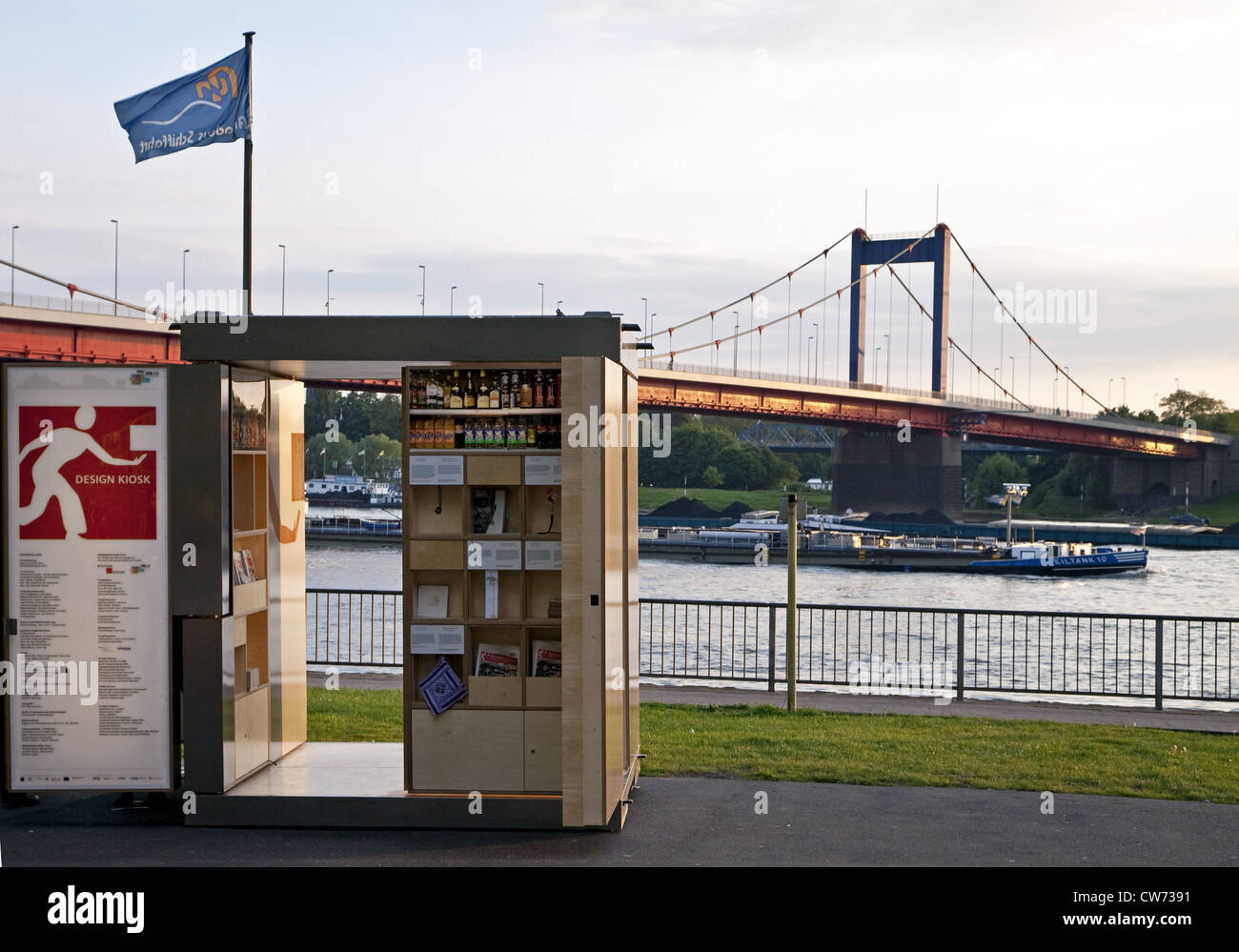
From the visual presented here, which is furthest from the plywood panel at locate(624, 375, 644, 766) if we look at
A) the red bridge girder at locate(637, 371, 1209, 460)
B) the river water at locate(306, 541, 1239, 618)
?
the red bridge girder at locate(637, 371, 1209, 460)

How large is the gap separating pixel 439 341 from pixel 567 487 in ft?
3.69

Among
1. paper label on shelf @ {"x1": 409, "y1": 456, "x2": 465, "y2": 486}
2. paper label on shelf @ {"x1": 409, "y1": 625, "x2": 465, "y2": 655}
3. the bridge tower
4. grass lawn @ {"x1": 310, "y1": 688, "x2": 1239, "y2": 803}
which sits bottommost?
grass lawn @ {"x1": 310, "y1": 688, "x2": 1239, "y2": 803}

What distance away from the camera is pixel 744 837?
699 centimetres

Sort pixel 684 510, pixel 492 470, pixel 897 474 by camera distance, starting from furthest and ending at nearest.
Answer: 1. pixel 684 510
2. pixel 897 474
3. pixel 492 470

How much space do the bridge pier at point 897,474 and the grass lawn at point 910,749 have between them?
172ft

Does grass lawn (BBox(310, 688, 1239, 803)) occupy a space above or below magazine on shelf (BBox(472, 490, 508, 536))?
below

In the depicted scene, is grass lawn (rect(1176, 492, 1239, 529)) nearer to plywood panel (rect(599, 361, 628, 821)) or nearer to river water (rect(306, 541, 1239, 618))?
river water (rect(306, 541, 1239, 618))

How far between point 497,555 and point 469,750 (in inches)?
45.0

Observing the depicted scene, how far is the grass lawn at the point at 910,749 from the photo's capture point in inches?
328

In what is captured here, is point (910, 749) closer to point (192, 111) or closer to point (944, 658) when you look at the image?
point (192, 111)

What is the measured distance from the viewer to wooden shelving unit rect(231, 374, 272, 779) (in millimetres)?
7695

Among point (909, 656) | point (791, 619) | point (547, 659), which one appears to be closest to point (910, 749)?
point (791, 619)

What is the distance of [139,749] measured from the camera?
7441 millimetres

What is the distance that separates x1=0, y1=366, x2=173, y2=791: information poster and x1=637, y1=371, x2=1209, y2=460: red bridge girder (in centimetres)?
3466
